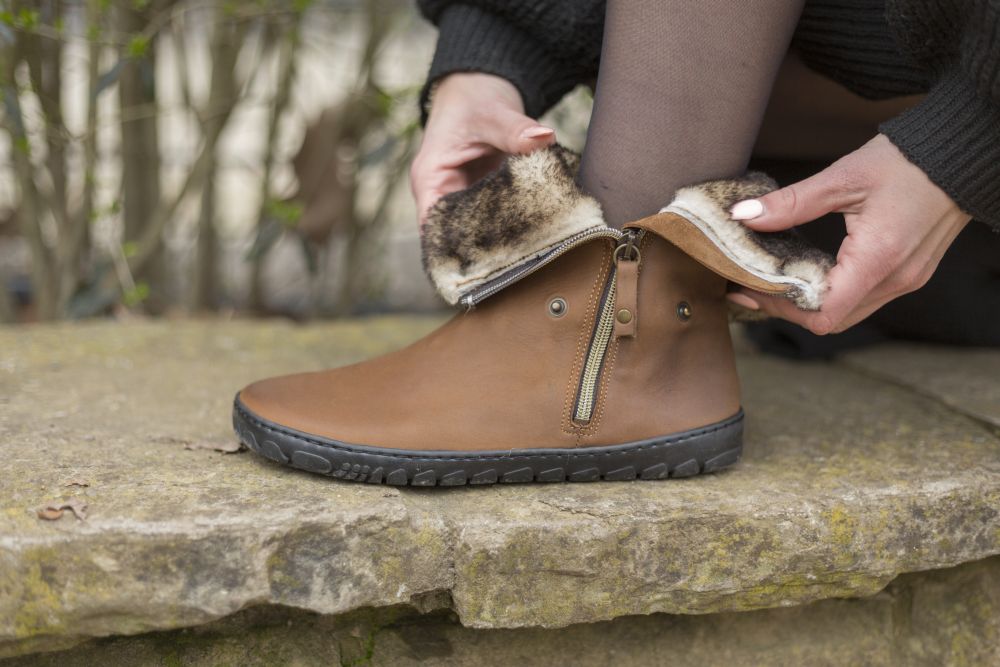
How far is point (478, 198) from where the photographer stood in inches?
38.3

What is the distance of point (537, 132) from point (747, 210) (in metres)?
0.23

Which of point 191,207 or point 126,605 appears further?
point 191,207

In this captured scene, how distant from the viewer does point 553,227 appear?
932mm

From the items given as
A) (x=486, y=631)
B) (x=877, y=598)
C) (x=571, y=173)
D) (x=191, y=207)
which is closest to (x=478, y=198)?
(x=571, y=173)

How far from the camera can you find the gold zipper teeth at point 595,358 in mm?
959

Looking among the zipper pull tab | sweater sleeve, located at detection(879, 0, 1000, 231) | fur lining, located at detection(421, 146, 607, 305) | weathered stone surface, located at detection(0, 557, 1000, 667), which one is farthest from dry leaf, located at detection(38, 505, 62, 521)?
sweater sleeve, located at detection(879, 0, 1000, 231)

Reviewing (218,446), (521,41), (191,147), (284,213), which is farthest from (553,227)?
(191,147)

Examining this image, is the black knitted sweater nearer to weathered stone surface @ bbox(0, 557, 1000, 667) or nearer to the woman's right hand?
the woman's right hand

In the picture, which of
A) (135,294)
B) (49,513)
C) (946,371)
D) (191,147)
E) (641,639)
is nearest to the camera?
(49,513)

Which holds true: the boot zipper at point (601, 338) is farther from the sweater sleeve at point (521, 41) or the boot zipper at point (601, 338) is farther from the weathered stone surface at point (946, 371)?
the weathered stone surface at point (946, 371)

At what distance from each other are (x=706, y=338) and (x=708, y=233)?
14 cm

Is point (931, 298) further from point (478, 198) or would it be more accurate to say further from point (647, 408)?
point (478, 198)

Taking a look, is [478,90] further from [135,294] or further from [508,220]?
[135,294]

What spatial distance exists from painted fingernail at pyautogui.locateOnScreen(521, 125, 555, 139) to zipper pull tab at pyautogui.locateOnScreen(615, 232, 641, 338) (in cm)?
14
